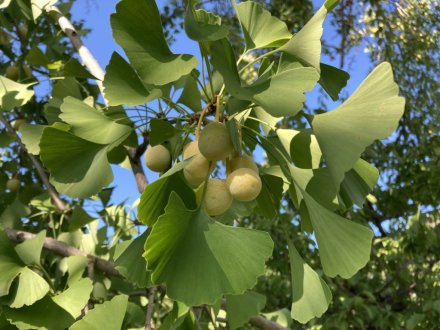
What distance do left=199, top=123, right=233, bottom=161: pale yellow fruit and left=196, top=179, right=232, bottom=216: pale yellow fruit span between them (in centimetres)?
5

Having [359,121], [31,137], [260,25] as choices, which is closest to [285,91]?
[359,121]

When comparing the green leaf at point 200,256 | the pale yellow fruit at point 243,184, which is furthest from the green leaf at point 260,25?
the green leaf at point 200,256

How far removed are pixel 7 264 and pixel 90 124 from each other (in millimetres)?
510

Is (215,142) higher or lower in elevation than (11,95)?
higher

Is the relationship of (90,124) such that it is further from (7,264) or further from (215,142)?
(7,264)

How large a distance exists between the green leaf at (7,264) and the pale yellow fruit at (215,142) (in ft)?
2.12

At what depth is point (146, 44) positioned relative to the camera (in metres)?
0.82

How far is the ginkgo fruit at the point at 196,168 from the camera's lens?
82 cm

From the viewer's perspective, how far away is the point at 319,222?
2.79ft

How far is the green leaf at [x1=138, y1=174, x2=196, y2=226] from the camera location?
31.6 inches

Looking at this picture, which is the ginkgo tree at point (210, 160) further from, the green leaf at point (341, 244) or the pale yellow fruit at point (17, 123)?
the pale yellow fruit at point (17, 123)

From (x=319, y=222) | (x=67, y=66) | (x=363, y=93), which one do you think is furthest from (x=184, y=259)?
→ (x=67, y=66)

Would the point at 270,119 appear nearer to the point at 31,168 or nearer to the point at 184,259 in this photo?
the point at 184,259

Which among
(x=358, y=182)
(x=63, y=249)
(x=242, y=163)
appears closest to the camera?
(x=242, y=163)
